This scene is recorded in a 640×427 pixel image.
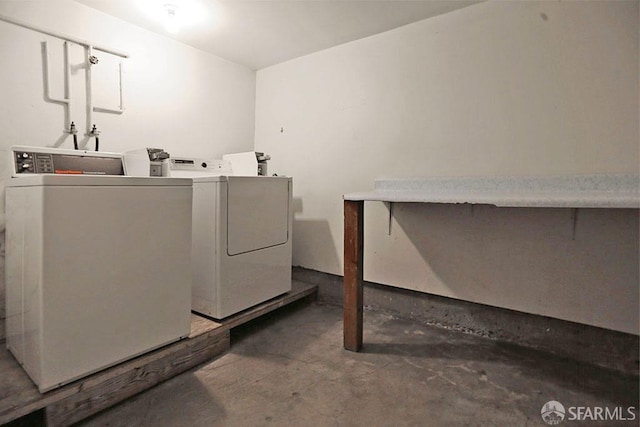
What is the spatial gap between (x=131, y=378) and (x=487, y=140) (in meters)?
2.47

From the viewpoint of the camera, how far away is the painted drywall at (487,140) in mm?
1849

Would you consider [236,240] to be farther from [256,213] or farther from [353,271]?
[353,271]

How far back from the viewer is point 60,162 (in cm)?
188

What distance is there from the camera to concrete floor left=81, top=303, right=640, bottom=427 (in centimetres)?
148

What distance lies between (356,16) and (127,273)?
7.28ft

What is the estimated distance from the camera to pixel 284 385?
1.72 m

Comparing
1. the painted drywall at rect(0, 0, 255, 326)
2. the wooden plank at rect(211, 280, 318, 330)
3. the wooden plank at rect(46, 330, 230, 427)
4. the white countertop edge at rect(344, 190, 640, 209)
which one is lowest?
the wooden plank at rect(46, 330, 230, 427)

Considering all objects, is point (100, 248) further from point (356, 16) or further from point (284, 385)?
point (356, 16)

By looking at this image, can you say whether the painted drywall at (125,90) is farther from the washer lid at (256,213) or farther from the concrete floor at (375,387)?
the concrete floor at (375,387)

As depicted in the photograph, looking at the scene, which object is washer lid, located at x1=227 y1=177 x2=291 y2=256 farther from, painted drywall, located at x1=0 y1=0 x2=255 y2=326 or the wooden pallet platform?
painted drywall, located at x1=0 y1=0 x2=255 y2=326

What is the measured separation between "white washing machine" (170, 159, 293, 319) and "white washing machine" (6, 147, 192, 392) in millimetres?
266

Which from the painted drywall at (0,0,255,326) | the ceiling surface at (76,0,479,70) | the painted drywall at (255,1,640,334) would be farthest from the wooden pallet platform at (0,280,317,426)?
the ceiling surface at (76,0,479,70)

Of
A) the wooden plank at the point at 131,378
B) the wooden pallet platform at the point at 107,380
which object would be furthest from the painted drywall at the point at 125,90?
the wooden plank at the point at 131,378

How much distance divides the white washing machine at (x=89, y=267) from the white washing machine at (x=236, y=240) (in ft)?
0.87
